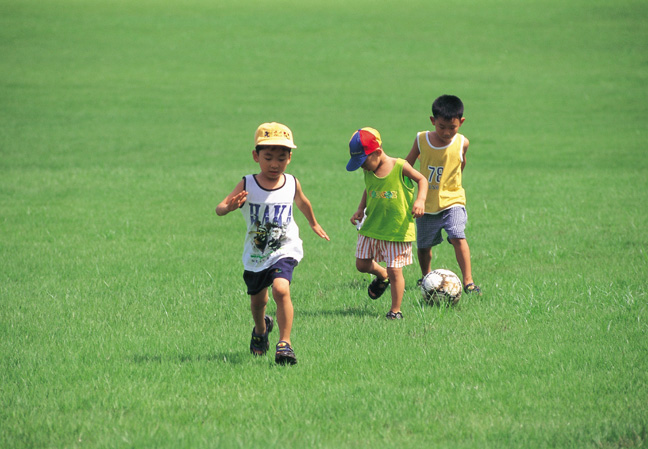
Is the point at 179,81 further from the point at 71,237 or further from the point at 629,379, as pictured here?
the point at 629,379

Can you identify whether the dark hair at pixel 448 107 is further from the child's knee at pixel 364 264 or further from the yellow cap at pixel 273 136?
the yellow cap at pixel 273 136

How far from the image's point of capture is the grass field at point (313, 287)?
16.3 ft

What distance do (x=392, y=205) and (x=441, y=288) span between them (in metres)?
0.98

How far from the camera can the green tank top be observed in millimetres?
7590

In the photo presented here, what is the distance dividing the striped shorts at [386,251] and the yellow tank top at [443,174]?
1073mm

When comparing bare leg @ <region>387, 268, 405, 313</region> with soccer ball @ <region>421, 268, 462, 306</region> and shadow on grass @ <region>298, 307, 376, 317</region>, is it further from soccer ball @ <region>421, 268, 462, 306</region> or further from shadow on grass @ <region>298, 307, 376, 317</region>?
soccer ball @ <region>421, 268, 462, 306</region>

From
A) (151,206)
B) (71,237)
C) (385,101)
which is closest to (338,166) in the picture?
(151,206)

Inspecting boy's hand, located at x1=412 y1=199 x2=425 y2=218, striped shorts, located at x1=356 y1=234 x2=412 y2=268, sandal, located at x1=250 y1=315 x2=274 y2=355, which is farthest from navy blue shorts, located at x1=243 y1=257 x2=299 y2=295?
striped shorts, located at x1=356 y1=234 x2=412 y2=268

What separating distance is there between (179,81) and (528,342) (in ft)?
113

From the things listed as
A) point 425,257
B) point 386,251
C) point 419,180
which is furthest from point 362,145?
point 425,257

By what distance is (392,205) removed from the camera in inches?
300

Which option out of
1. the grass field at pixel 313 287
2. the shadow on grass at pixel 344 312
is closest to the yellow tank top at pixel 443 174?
the grass field at pixel 313 287

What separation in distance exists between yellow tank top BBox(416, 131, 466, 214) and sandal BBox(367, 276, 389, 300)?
42.7 inches

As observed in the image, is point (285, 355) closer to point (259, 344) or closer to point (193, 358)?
point (259, 344)
